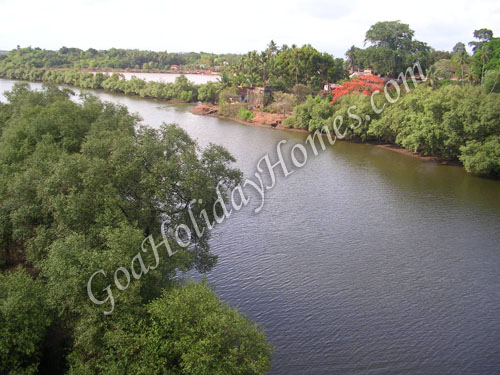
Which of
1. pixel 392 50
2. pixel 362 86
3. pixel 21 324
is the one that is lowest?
pixel 21 324

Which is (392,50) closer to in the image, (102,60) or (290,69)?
(290,69)

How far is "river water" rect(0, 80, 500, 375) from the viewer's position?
1584 cm

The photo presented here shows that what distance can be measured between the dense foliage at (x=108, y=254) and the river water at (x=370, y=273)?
3.52 meters

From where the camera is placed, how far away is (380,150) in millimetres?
46250

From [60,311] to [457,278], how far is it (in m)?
16.9

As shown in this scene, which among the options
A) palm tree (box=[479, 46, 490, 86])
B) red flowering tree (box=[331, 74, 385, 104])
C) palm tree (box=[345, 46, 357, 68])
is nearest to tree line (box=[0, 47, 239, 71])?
palm tree (box=[345, 46, 357, 68])

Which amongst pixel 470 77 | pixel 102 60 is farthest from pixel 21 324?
pixel 102 60

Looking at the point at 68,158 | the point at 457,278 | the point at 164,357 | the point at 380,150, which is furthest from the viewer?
the point at 380,150

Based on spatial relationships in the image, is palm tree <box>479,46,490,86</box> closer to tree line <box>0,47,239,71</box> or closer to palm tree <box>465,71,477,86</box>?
palm tree <box>465,71,477,86</box>

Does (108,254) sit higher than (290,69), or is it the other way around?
(290,69)

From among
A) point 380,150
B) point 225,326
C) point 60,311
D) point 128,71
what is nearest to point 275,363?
point 225,326

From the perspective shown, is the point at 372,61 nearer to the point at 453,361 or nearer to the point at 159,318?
the point at 453,361

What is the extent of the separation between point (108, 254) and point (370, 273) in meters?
12.5

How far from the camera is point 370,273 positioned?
810 inches
